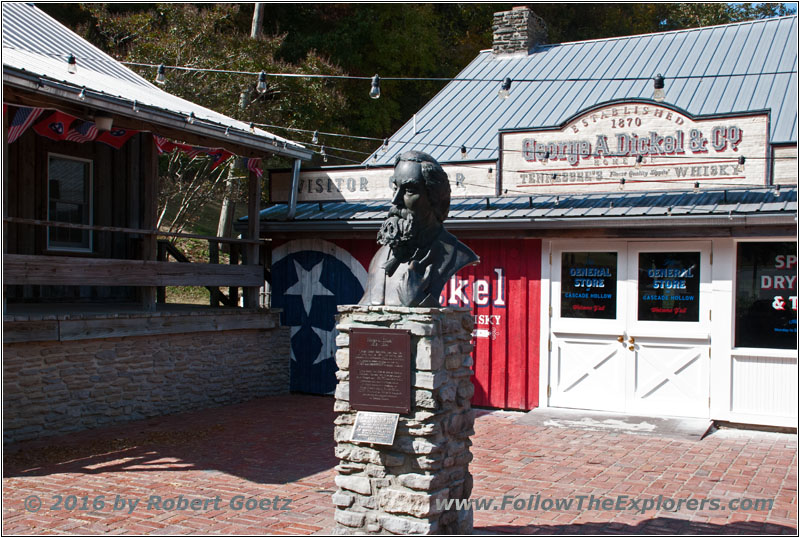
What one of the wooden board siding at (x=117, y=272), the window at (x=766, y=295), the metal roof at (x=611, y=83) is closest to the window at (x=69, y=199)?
the wooden board siding at (x=117, y=272)

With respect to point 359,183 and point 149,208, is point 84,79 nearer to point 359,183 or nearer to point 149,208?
point 149,208

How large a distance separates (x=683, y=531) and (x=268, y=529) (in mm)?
3108

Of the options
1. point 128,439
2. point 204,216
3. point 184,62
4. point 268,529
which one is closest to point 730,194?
point 268,529

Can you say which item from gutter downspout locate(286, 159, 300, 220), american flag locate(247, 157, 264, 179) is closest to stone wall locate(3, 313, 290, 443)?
gutter downspout locate(286, 159, 300, 220)

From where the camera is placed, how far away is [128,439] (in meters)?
8.98

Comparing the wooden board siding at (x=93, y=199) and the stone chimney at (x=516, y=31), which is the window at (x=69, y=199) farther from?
the stone chimney at (x=516, y=31)

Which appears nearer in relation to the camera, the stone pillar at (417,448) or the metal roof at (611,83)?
the stone pillar at (417,448)

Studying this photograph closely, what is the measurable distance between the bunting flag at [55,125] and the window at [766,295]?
8.24m

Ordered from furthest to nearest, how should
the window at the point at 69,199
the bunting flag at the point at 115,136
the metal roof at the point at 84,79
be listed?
the window at the point at 69,199 < the bunting flag at the point at 115,136 < the metal roof at the point at 84,79

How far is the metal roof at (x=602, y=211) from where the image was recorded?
30.0 feet

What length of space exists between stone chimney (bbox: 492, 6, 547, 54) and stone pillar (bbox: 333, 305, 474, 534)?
1165 cm

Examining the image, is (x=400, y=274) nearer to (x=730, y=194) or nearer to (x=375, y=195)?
(x=730, y=194)

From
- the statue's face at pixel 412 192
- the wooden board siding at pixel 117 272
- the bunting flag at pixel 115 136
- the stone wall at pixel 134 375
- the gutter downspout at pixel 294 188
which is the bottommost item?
the stone wall at pixel 134 375

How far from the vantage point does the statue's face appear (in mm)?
5766
